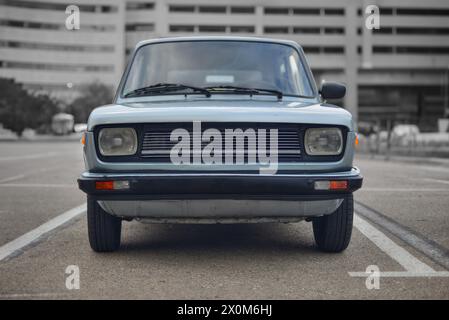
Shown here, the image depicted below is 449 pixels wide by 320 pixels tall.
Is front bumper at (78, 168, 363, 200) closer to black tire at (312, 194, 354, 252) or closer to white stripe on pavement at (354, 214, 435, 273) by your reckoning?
black tire at (312, 194, 354, 252)

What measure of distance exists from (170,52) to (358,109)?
237 ft

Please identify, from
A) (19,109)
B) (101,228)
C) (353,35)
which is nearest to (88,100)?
(19,109)

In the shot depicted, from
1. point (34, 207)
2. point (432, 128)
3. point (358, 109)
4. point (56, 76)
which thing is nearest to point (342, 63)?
point (358, 109)

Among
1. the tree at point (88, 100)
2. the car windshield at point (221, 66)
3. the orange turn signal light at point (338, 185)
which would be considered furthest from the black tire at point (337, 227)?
the tree at point (88, 100)

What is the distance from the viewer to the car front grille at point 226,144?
414 centimetres

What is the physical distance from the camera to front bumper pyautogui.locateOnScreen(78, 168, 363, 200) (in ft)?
13.2

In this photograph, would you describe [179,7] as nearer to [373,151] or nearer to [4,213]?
[373,151]

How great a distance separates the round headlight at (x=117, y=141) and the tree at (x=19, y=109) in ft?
167

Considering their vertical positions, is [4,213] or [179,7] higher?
[179,7]

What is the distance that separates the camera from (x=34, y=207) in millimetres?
7449

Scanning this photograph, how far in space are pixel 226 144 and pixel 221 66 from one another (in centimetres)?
146

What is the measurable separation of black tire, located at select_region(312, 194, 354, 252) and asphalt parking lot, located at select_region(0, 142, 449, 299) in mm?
82

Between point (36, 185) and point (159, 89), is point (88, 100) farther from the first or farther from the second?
point (159, 89)

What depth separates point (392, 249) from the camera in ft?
16.0
